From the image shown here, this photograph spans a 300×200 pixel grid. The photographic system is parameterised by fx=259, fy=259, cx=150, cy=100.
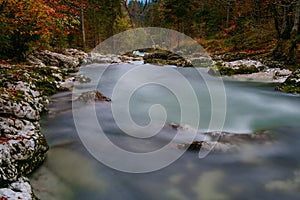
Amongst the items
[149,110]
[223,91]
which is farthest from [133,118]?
[223,91]

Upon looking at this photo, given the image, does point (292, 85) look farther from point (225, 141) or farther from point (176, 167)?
point (176, 167)

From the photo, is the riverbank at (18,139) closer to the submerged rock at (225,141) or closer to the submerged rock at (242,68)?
the submerged rock at (225,141)

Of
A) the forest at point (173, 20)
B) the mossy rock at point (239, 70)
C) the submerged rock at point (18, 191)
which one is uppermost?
the forest at point (173, 20)

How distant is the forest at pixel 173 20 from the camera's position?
663 cm

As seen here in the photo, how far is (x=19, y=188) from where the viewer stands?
313cm

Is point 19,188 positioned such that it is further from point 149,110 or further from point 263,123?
point 263,123

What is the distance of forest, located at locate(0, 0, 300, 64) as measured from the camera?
6632 millimetres

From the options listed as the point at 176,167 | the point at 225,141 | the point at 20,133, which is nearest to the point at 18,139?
the point at 20,133

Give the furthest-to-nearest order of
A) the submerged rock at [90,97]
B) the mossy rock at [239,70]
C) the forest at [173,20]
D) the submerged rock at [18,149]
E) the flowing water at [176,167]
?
the mossy rock at [239,70], the submerged rock at [90,97], the forest at [173,20], the flowing water at [176,167], the submerged rock at [18,149]

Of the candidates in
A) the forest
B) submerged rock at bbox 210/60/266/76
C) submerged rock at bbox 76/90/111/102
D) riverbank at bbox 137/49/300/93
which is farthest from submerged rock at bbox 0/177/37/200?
submerged rock at bbox 210/60/266/76

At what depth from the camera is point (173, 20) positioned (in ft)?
112

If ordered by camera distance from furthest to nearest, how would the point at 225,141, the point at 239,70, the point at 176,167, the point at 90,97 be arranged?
the point at 239,70
the point at 90,97
the point at 225,141
the point at 176,167

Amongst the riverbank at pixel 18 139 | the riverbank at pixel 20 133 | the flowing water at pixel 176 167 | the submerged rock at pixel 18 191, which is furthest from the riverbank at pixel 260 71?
the submerged rock at pixel 18 191

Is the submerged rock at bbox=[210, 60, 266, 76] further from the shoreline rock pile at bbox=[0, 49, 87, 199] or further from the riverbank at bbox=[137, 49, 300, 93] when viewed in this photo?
the shoreline rock pile at bbox=[0, 49, 87, 199]
